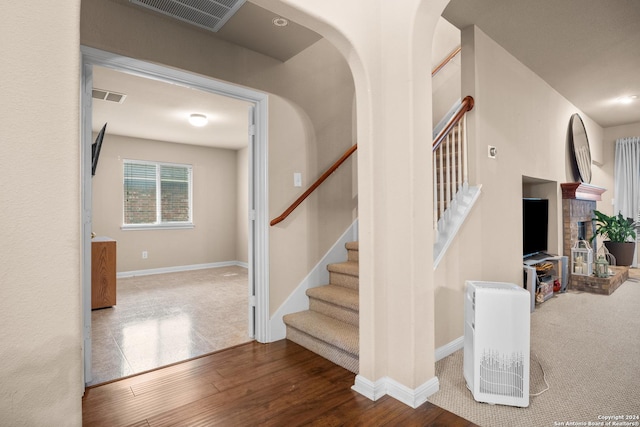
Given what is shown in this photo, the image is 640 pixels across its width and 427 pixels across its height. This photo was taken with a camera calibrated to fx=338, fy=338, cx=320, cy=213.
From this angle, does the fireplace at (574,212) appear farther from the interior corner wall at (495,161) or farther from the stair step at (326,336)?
the stair step at (326,336)

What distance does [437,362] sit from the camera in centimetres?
237

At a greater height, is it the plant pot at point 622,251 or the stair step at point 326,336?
the plant pot at point 622,251

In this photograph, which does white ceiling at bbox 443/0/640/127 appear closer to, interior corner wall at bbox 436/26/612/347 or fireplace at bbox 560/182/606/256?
interior corner wall at bbox 436/26/612/347

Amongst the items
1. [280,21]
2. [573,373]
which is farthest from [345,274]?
[280,21]

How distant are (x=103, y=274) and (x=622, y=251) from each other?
7.44 m

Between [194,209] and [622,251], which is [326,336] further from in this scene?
[622,251]

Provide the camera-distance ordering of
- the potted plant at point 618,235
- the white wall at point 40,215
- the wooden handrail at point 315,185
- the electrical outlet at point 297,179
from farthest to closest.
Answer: the potted plant at point 618,235, the electrical outlet at point 297,179, the wooden handrail at point 315,185, the white wall at point 40,215

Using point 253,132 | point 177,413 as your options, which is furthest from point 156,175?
point 177,413

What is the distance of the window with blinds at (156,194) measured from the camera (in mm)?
5996

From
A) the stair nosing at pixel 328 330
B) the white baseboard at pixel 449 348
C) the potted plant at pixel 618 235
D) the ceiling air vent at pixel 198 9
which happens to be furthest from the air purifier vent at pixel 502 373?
the potted plant at pixel 618 235

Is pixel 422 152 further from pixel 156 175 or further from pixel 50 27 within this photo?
pixel 156 175

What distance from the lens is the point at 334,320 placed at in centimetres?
271

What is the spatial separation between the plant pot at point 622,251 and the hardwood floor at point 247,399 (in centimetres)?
542

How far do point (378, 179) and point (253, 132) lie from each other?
53.2 inches
